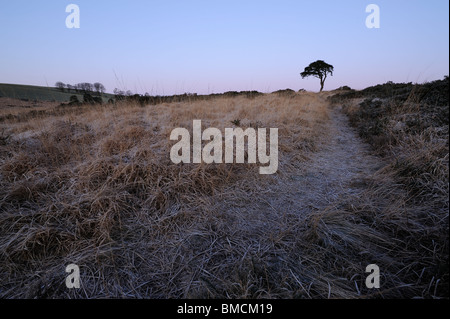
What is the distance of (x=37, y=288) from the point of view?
4.26 feet

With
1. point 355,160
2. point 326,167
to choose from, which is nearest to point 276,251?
point 326,167

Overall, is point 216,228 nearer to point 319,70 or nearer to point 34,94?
point 34,94

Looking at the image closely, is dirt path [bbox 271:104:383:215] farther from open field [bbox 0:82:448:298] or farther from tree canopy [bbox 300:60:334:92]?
tree canopy [bbox 300:60:334:92]

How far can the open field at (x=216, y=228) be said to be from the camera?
1.32 meters

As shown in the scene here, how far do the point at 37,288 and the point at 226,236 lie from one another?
1.43 m

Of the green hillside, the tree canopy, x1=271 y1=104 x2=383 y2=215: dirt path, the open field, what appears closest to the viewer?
the open field

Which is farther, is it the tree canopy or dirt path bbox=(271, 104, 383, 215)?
the tree canopy

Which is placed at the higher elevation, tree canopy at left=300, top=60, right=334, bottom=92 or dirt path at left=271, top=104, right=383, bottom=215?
tree canopy at left=300, top=60, right=334, bottom=92

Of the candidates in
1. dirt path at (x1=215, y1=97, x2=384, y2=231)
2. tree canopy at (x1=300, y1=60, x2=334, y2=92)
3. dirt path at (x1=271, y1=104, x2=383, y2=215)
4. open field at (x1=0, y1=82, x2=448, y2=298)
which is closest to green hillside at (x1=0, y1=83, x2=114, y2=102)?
open field at (x1=0, y1=82, x2=448, y2=298)

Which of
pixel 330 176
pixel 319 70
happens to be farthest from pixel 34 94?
pixel 319 70

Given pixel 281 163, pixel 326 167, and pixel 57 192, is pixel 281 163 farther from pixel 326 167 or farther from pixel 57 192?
pixel 57 192

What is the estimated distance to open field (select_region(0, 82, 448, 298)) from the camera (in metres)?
1.32

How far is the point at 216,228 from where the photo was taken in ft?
6.08

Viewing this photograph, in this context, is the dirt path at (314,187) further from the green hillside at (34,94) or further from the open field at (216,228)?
the green hillside at (34,94)
